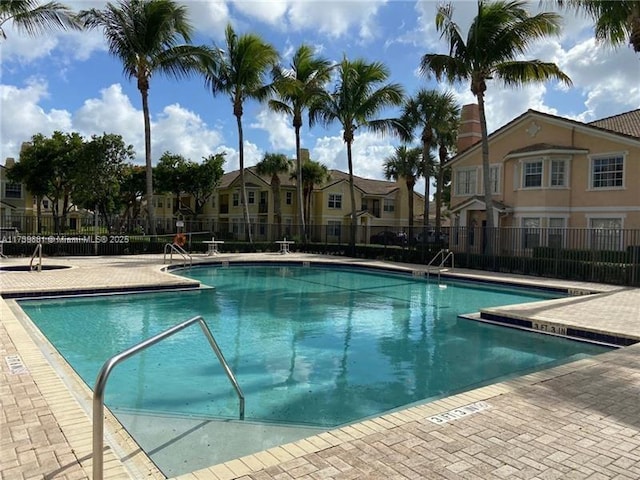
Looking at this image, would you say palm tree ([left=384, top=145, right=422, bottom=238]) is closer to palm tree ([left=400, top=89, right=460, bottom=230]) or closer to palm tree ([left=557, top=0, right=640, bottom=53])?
palm tree ([left=400, top=89, right=460, bottom=230])

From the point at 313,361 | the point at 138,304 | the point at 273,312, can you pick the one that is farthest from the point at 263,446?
the point at 138,304

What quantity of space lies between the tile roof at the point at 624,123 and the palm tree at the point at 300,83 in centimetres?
1402

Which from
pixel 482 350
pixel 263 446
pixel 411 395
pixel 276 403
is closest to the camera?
pixel 263 446

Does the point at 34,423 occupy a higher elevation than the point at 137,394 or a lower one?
higher

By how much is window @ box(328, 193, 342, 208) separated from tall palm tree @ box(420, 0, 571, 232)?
74.7 ft

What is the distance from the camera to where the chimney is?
94.2 ft

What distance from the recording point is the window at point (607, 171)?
833 inches

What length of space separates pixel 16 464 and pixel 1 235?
2185cm

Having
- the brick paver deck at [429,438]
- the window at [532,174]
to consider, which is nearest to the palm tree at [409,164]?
the window at [532,174]

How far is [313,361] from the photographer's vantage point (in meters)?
7.40

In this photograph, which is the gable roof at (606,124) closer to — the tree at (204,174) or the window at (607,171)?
the window at (607,171)

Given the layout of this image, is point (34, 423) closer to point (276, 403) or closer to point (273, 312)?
point (276, 403)

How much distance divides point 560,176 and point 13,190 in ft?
141

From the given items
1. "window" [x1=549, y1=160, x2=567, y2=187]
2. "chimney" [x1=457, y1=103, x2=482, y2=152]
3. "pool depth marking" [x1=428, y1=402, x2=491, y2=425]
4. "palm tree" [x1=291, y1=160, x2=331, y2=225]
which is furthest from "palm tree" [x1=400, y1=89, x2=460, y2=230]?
"pool depth marking" [x1=428, y1=402, x2=491, y2=425]
